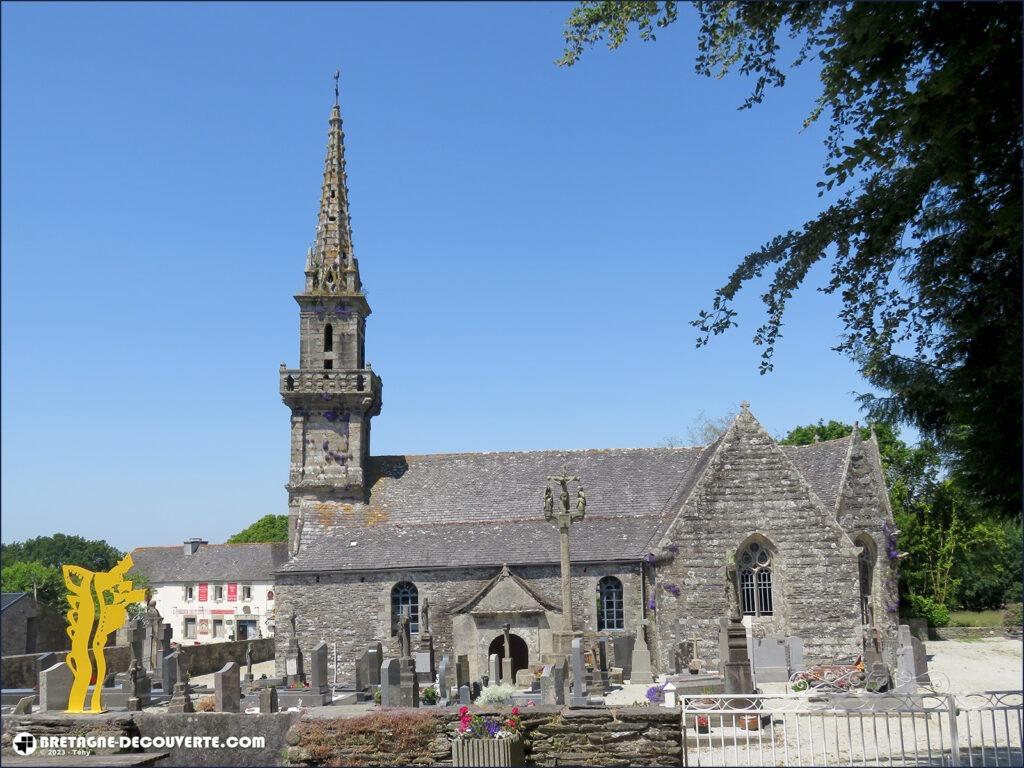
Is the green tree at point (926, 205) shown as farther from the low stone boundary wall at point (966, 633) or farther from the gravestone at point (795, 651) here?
the low stone boundary wall at point (966, 633)

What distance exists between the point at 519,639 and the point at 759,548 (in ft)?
27.3

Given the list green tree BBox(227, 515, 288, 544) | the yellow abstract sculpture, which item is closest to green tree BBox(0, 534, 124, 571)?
green tree BBox(227, 515, 288, 544)

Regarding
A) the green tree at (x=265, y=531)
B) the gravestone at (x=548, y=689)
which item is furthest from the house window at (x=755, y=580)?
the green tree at (x=265, y=531)

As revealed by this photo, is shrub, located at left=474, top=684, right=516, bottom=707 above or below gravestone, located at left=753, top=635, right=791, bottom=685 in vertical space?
above

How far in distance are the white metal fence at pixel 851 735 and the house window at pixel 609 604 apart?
35.2 ft

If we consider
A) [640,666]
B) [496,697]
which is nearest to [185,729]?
[496,697]

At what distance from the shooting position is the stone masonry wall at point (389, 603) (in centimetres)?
2830

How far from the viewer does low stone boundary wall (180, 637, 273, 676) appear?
3350 centimetres

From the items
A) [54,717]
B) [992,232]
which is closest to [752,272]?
[992,232]

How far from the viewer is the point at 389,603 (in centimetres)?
2952

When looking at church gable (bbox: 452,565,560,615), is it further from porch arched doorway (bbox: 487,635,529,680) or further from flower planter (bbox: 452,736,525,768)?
flower planter (bbox: 452,736,525,768)

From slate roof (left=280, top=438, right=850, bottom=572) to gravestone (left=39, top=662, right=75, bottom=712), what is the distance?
1508cm

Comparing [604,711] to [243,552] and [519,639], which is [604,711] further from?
[243,552]

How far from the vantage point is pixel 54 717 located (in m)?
11.9
